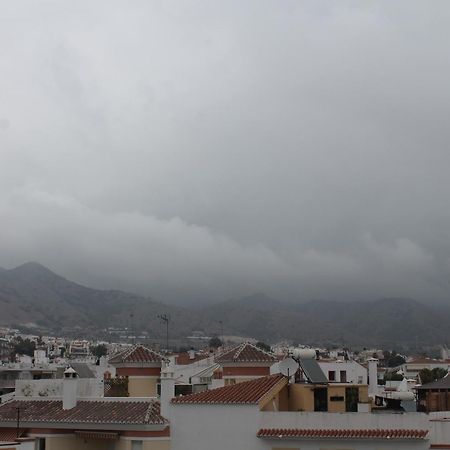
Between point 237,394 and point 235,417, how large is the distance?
4.39 feet

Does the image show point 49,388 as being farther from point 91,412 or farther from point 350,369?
point 350,369

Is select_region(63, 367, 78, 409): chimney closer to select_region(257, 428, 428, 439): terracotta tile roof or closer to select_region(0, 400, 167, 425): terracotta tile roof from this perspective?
select_region(0, 400, 167, 425): terracotta tile roof

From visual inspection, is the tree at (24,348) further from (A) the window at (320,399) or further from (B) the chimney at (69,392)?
(A) the window at (320,399)

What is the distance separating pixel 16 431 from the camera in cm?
3747

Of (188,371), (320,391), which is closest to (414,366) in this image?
(188,371)

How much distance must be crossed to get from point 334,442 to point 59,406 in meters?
13.5

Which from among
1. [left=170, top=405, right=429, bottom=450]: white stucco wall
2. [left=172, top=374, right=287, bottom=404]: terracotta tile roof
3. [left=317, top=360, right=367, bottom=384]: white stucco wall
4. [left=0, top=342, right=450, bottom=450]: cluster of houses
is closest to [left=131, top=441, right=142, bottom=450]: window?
[left=0, top=342, right=450, bottom=450]: cluster of houses

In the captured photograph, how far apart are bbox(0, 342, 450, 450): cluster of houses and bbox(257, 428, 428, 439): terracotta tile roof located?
0.04 meters

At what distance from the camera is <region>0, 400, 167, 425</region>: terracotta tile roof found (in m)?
35.1

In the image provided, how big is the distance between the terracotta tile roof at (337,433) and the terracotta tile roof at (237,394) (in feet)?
4.78

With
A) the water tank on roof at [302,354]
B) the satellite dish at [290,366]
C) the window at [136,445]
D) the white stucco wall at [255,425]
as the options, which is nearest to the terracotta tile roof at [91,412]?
the window at [136,445]

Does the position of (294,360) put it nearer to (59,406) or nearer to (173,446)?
(173,446)

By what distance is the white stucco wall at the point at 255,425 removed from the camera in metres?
32.0

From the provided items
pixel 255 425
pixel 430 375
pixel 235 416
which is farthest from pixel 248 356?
pixel 430 375
